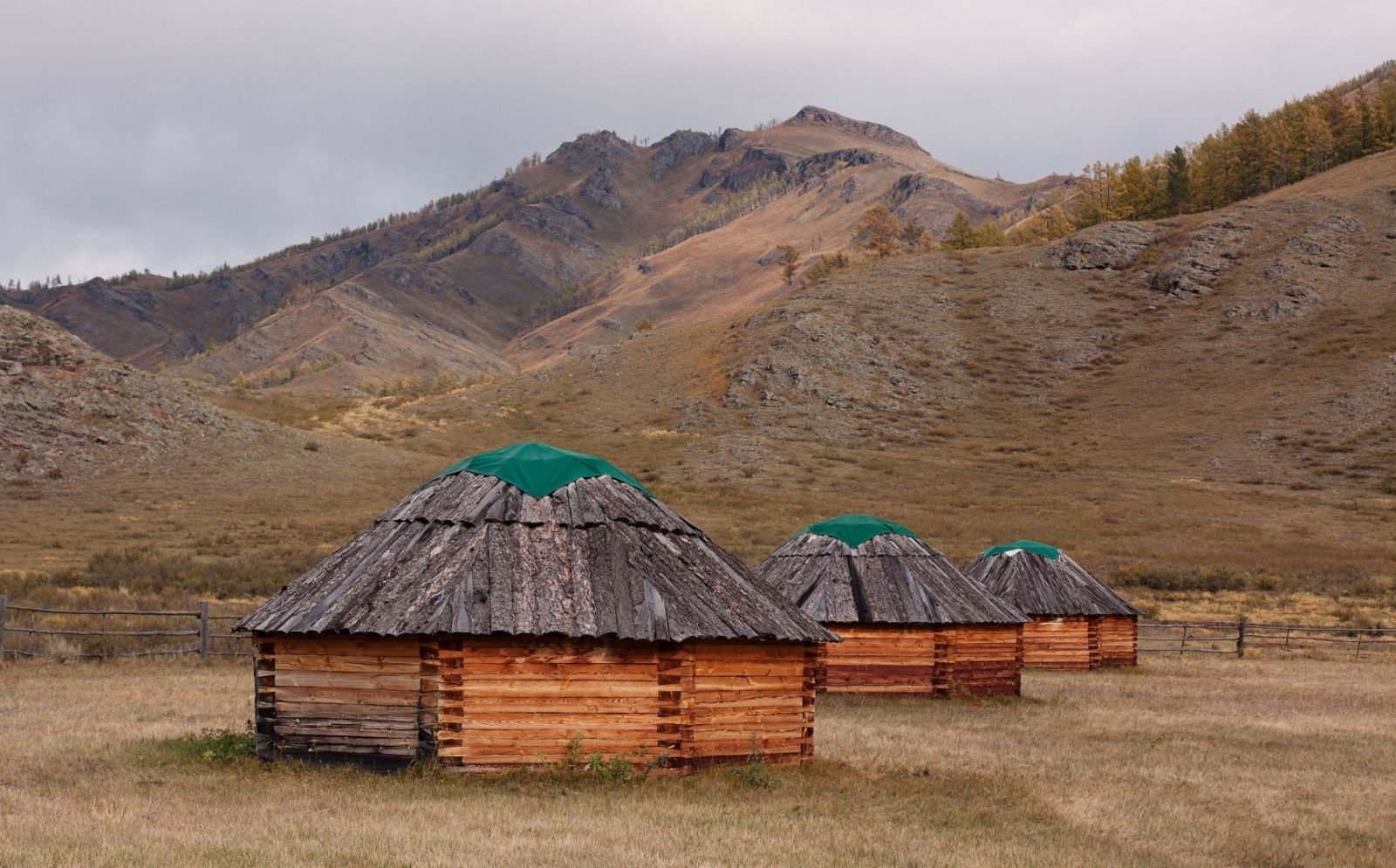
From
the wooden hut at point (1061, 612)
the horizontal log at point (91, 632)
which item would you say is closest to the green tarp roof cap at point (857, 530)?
the wooden hut at point (1061, 612)

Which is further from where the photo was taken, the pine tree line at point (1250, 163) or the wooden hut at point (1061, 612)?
the pine tree line at point (1250, 163)

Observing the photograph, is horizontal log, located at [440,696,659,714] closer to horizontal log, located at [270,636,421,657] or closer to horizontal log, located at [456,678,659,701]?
horizontal log, located at [456,678,659,701]

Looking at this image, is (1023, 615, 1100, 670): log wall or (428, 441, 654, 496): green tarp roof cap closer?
(428, 441, 654, 496): green tarp roof cap

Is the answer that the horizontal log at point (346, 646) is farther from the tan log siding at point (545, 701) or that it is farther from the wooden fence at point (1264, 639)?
the wooden fence at point (1264, 639)

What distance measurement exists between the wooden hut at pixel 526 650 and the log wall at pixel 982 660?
1043 cm

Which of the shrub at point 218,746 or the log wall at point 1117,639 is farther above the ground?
the shrub at point 218,746

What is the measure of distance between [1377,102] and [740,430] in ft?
328

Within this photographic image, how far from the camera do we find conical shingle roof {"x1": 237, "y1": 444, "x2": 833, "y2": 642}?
15.3m

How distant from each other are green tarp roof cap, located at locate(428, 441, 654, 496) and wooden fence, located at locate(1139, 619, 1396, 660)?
26.0m

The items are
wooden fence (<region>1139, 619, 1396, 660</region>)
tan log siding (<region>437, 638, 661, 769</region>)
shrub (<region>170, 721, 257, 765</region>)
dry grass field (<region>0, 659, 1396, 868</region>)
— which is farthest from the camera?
wooden fence (<region>1139, 619, 1396, 660</region>)

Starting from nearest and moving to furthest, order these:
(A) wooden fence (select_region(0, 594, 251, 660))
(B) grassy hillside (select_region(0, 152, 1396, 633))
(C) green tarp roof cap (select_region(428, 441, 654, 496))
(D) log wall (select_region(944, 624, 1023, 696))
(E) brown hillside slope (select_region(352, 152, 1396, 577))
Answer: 1. (C) green tarp roof cap (select_region(428, 441, 654, 496))
2. (D) log wall (select_region(944, 624, 1023, 696))
3. (A) wooden fence (select_region(0, 594, 251, 660))
4. (B) grassy hillside (select_region(0, 152, 1396, 633))
5. (E) brown hillside slope (select_region(352, 152, 1396, 577))

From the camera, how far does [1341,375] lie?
9362 centimetres

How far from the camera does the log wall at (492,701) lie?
15.2m

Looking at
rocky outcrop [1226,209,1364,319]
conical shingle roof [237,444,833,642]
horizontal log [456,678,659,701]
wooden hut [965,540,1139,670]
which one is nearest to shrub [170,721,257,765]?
conical shingle roof [237,444,833,642]
